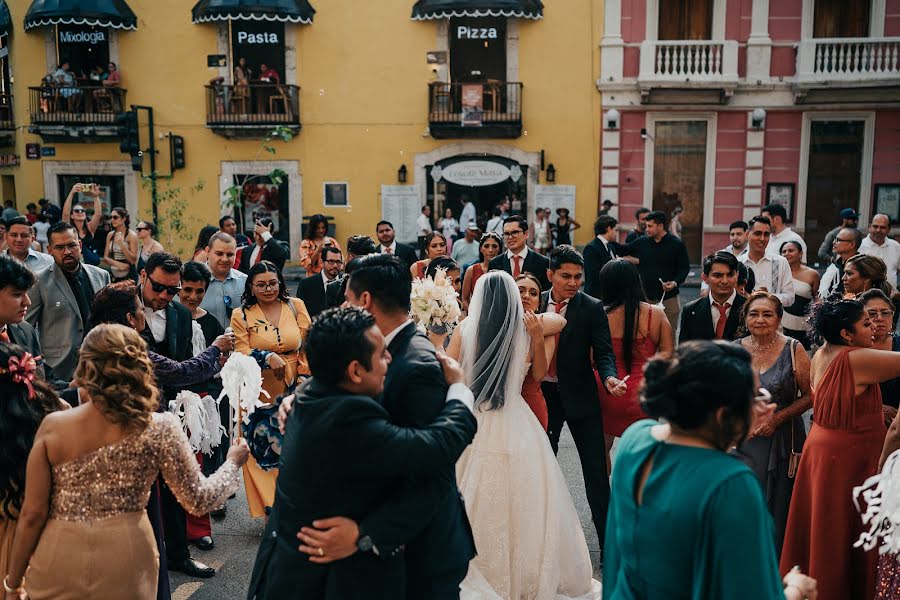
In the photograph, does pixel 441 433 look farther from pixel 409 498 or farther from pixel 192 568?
pixel 192 568

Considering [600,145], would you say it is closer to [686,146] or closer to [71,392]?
[686,146]

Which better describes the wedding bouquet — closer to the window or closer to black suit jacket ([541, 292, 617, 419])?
black suit jacket ([541, 292, 617, 419])

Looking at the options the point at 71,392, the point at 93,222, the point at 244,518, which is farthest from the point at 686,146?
the point at 71,392

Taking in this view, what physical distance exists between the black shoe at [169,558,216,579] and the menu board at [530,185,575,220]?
16135 mm

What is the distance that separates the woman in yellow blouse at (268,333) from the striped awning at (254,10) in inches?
600

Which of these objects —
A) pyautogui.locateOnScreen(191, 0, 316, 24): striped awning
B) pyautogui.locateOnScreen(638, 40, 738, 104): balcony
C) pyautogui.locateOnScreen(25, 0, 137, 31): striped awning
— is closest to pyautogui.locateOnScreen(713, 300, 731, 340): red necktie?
pyautogui.locateOnScreen(638, 40, 738, 104): balcony

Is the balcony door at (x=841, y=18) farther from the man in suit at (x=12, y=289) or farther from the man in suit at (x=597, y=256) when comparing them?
the man in suit at (x=12, y=289)

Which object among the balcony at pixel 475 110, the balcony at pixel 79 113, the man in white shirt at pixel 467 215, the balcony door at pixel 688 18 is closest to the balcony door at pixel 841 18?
the balcony door at pixel 688 18

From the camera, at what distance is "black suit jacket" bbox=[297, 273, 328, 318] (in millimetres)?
7273

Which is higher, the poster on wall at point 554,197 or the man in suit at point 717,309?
the poster on wall at point 554,197

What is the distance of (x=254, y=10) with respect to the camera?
62.6ft

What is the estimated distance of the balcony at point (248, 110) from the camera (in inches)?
790

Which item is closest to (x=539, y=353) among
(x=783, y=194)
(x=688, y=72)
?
(x=688, y=72)

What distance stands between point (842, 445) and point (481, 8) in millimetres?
16639
